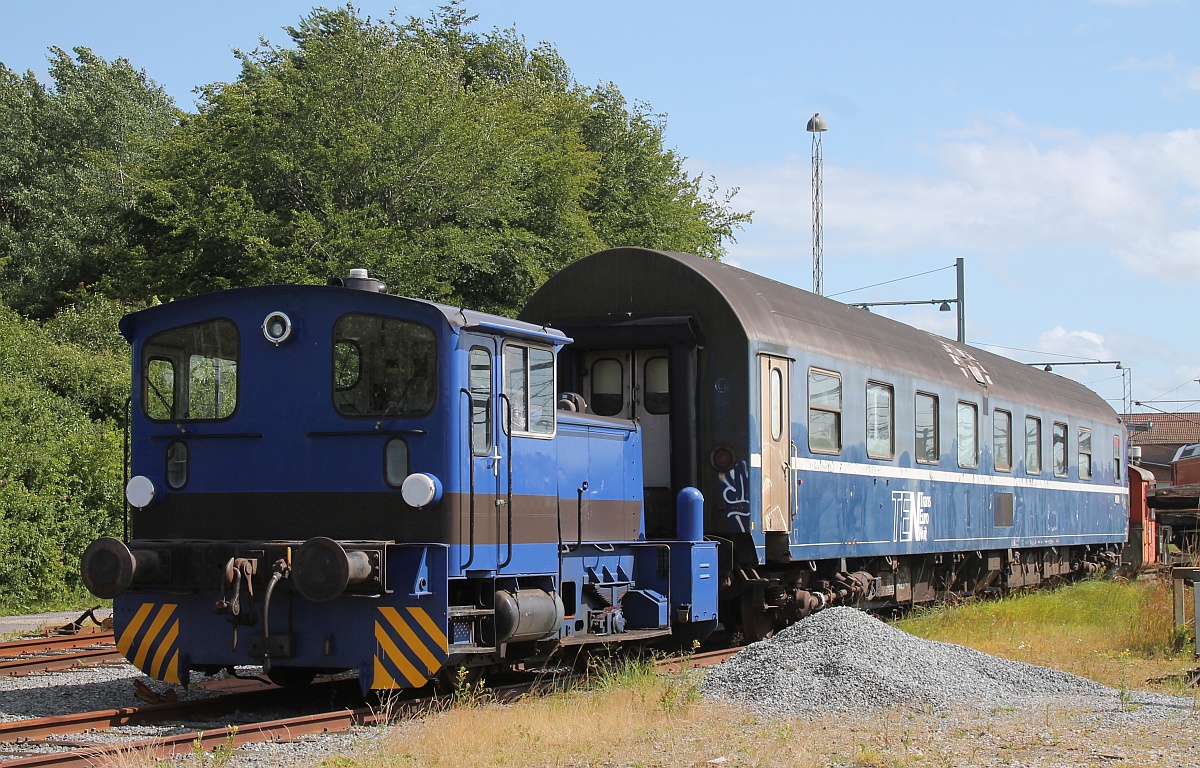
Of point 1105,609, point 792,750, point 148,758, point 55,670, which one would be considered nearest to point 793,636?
point 792,750

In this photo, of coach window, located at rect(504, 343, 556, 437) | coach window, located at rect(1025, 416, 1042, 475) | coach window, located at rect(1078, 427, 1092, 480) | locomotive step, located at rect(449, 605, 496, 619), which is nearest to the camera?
locomotive step, located at rect(449, 605, 496, 619)

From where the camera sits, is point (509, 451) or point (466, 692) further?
point (509, 451)

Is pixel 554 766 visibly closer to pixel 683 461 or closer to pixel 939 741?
pixel 939 741

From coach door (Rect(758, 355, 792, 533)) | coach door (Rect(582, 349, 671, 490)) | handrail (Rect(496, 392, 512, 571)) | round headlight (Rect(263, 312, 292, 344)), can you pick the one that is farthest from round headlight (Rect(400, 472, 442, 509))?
coach door (Rect(758, 355, 792, 533))

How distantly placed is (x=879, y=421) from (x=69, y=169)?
3717cm

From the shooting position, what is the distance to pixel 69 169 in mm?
44594

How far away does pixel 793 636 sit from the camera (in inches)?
428

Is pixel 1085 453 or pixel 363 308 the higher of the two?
pixel 363 308

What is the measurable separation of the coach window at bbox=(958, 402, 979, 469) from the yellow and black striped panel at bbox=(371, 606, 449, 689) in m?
10.3

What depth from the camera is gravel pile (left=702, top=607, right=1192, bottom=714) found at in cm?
944

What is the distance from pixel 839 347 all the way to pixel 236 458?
709 cm

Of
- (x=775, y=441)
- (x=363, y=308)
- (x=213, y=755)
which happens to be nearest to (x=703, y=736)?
(x=213, y=755)

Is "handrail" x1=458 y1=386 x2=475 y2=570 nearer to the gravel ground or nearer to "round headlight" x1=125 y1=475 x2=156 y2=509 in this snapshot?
the gravel ground

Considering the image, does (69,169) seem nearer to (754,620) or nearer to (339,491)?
(754,620)
